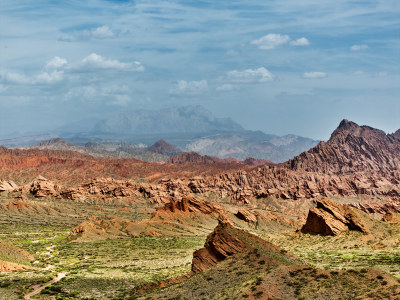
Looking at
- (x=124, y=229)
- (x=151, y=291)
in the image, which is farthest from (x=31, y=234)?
(x=151, y=291)

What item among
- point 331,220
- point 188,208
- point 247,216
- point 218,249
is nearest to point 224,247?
point 218,249

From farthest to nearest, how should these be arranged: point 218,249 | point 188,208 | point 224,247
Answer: point 188,208 < point 218,249 < point 224,247

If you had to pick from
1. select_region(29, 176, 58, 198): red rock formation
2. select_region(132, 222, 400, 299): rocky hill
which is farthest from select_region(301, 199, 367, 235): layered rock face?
select_region(29, 176, 58, 198): red rock formation

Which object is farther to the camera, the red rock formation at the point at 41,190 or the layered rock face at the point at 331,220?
the red rock formation at the point at 41,190

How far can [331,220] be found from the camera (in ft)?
294

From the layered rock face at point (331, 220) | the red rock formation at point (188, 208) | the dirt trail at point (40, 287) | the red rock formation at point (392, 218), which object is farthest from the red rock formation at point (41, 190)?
the dirt trail at point (40, 287)

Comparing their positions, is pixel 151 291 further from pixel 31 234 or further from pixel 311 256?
pixel 31 234

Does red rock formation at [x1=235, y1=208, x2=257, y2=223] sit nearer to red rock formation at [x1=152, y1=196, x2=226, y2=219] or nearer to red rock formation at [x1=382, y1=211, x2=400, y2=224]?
red rock formation at [x1=152, y1=196, x2=226, y2=219]

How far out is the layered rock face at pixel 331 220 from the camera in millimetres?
87625

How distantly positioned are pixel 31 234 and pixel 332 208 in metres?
63.7

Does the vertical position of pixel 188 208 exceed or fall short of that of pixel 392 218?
it falls short

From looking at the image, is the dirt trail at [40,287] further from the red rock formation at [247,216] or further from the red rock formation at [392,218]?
the red rock formation at [247,216]

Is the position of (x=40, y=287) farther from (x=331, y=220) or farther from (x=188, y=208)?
(x=188, y=208)

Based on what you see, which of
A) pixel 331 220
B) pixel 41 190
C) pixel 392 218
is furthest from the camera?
pixel 41 190
